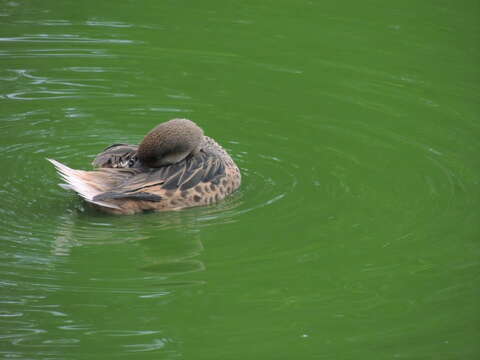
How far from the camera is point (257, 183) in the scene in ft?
28.9

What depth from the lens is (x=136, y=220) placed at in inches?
313

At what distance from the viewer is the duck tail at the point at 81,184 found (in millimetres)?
7652

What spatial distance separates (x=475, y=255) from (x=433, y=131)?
2.67 meters

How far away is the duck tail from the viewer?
7652 mm

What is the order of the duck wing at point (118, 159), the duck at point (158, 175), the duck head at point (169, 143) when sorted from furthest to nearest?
the duck wing at point (118, 159)
the duck head at point (169, 143)
the duck at point (158, 175)

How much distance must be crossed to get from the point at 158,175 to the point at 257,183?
1091 mm

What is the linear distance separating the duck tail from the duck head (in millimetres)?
534

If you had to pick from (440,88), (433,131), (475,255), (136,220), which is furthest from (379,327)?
(440,88)

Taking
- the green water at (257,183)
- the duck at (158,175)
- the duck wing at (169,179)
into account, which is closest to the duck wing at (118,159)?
the duck at (158,175)

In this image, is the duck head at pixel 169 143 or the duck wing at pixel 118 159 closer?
the duck head at pixel 169 143

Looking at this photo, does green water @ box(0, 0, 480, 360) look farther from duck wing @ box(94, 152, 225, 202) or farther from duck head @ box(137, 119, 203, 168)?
duck head @ box(137, 119, 203, 168)

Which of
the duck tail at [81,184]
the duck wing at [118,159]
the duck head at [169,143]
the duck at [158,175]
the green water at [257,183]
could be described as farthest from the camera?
the duck wing at [118,159]

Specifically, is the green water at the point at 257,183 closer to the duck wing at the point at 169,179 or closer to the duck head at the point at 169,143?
the duck wing at the point at 169,179

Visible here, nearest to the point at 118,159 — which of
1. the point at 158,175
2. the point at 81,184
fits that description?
the point at 158,175
